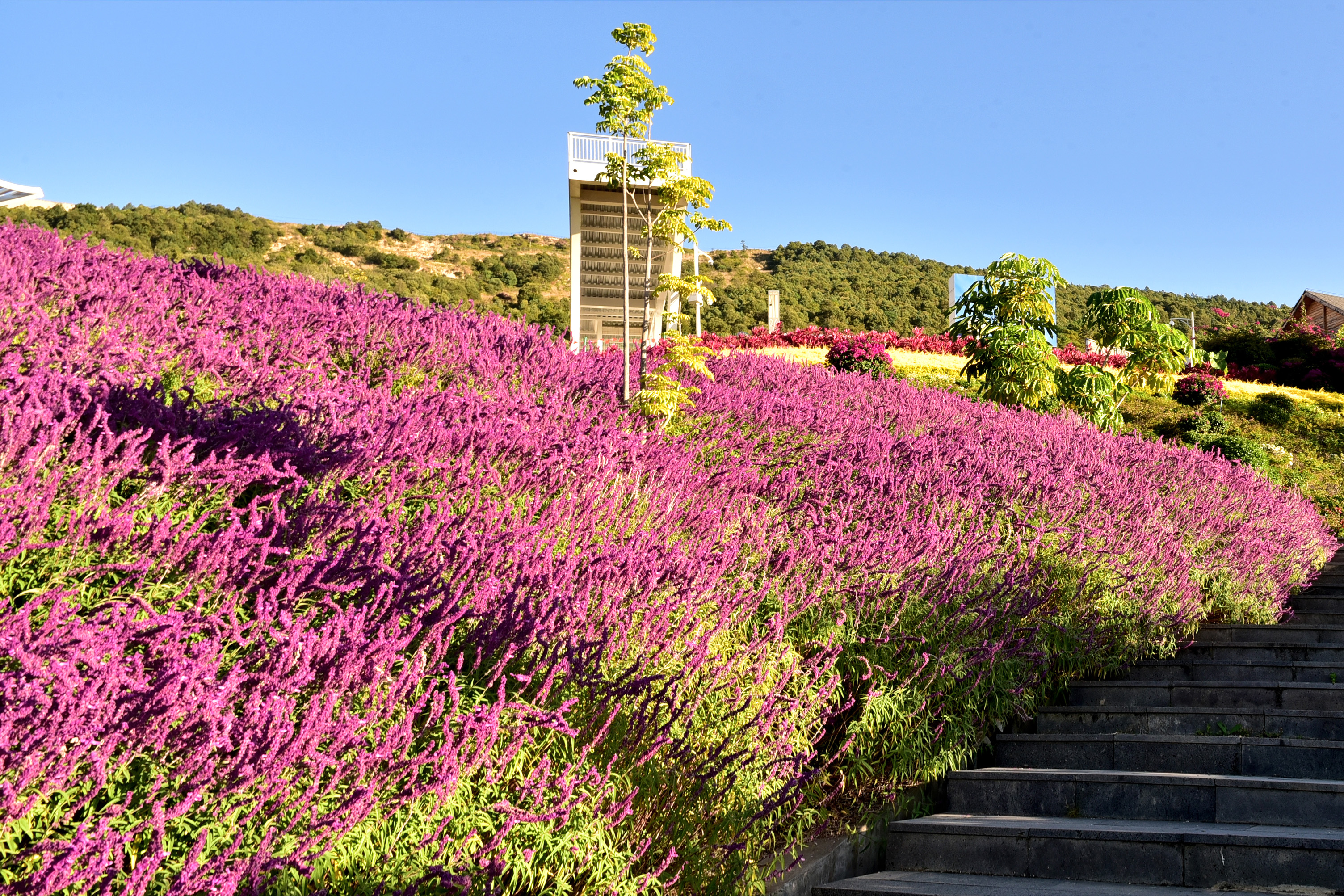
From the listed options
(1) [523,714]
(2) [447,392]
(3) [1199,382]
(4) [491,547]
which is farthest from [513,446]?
(3) [1199,382]

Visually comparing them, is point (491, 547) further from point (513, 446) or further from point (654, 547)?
point (513, 446)

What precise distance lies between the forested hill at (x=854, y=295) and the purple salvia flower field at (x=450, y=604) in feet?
87.1

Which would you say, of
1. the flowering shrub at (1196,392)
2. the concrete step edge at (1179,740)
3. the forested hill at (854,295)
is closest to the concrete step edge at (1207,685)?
the concrete step edge at (1179,740)

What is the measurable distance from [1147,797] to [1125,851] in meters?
0.64

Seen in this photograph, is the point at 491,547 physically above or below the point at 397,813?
above

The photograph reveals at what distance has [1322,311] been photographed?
146 feet

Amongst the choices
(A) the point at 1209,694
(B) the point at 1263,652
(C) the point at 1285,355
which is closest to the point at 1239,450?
(B) the point at 1263,652

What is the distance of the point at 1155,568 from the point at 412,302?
5.16m

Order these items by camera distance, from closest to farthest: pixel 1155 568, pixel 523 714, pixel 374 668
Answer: pixel 374 668 → pixel 523 714 → pixel 1155 568

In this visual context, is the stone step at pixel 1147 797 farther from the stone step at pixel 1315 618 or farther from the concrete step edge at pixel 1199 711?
the stone step at pixel 1315 618

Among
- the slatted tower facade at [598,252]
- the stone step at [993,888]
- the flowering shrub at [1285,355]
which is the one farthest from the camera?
the flowering shrub at [1285,355]

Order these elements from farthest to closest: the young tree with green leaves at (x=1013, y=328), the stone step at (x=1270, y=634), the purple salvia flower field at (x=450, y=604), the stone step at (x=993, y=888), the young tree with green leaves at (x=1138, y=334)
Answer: the young tree with green leaves at (x=1138, y=334)
the young tree with green leaves at (x=1013, y=328)
the stone step at (x=1270, y=634)
the stone step at (x=993, y=888)
the purple salvia flower field at (x=450, y=604)

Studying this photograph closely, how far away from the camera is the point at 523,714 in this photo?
2291 millimetres

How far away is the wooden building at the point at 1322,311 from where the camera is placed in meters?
42.1
